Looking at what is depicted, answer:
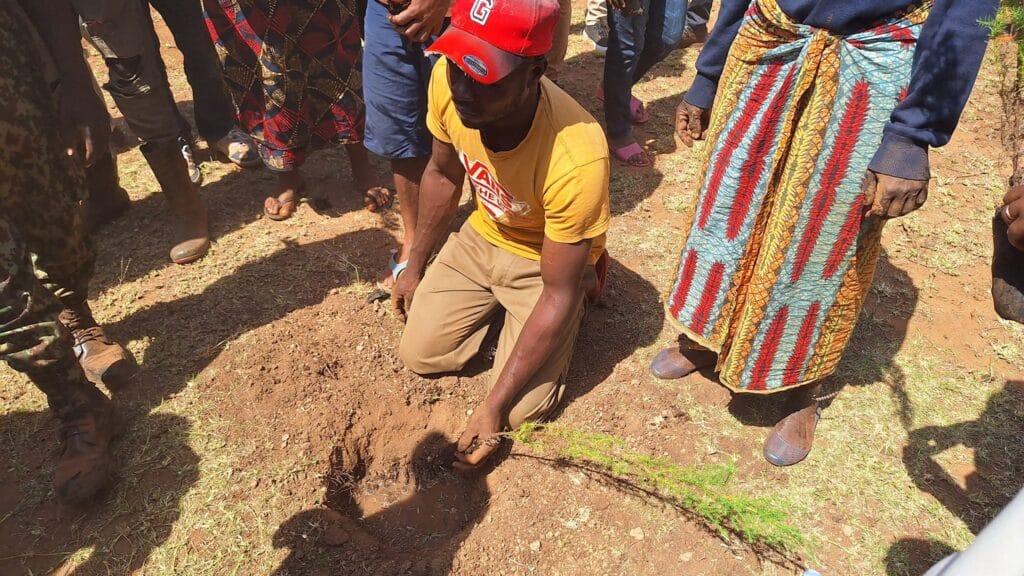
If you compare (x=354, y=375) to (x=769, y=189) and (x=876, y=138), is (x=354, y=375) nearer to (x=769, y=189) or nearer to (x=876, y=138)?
(x=769, y=189)

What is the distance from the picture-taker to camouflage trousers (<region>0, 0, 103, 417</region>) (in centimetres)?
199

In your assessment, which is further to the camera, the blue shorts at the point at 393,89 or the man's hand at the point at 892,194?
the blue shorts at the point at 393,89

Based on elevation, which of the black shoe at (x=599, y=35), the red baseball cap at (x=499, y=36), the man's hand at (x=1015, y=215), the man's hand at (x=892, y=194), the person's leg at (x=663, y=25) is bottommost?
the black shoe at (x=599, y=35)

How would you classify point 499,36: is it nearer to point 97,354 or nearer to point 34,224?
point 34,224

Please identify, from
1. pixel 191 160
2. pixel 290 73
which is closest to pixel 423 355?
pixel 290 73

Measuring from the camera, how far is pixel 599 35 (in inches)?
226

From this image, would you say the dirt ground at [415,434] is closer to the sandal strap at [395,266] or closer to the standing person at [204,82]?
the sandal strap at [395,266]

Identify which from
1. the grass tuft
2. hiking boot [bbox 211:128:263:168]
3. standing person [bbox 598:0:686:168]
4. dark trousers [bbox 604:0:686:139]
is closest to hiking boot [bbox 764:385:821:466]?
the grass tuft

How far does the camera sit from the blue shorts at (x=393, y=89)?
2.70 metres

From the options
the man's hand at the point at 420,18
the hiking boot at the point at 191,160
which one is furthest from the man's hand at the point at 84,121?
the man's hand at the point at 420,18

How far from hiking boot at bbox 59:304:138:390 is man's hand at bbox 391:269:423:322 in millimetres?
1106

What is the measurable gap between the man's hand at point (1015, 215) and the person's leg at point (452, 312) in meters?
1.76

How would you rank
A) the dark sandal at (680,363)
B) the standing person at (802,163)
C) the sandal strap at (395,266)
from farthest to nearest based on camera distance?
the sandal strap at (395,266), the dark sandal at (680,363), the standing person at (802,163)

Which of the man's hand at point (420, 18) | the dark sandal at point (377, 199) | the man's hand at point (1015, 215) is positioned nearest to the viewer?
the man's hand at point (1015, 215)
